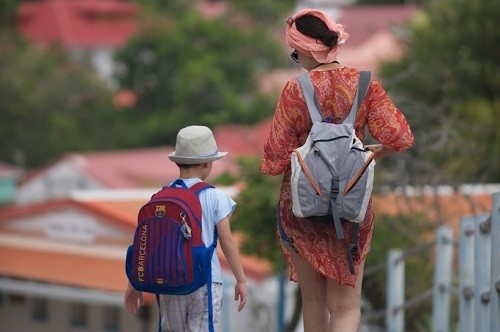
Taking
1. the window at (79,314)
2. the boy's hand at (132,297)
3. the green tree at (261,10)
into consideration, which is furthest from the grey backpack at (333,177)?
the green tree at (261,10)

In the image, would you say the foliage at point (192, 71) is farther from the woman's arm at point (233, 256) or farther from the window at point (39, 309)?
the woman's arm at point (233, 256)

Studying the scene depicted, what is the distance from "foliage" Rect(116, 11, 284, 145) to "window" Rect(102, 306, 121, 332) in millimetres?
42081

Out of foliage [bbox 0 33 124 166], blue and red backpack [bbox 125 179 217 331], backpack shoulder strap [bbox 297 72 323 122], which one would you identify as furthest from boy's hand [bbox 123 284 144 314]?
foliage [bbox 0 33 124 166]

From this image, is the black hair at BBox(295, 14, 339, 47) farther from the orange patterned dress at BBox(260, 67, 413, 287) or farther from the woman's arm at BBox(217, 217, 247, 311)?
the woman's arm at BBox(217, 217, 247, 311)

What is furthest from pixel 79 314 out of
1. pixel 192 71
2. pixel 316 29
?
pixel 192 71

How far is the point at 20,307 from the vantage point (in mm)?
22297

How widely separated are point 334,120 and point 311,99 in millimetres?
124

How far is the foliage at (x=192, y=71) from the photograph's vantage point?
66375mm

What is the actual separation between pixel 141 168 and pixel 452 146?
31520mm

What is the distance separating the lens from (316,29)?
6.03m

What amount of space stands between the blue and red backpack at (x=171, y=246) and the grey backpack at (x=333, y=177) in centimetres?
43

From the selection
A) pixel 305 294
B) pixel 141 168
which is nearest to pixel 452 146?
pixel 305 294

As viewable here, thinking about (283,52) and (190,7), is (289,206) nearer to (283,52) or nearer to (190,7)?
(283,52)

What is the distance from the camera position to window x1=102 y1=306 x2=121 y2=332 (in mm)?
21203
